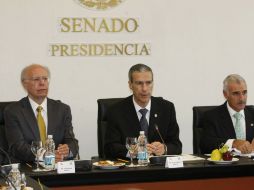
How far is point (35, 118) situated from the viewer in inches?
189

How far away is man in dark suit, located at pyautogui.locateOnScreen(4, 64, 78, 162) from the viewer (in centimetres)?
466

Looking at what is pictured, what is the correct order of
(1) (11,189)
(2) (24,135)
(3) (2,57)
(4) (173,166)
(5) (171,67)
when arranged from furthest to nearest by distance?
(5) (171,67) → (3) (2,57) → (2) (24,135) → (4) (173,166) → (1) (11,189)

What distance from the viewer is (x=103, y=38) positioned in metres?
A: 6.00

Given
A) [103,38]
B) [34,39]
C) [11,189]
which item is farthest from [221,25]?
[11,189]

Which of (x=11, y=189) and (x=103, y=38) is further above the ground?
(x=103, y=38)

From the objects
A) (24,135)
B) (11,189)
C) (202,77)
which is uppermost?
(202,77)

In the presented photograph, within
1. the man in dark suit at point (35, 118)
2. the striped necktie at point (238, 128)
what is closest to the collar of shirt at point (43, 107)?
the man in dark suit at point (35, 118)

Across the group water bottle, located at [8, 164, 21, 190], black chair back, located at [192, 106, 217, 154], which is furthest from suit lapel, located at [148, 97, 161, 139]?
water bottle, located at [8, 164, 21, 190]

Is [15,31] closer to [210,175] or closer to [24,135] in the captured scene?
[24,135]

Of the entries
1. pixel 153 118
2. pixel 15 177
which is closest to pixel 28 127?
pixel 153 118

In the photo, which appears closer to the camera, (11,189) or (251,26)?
(11,189)

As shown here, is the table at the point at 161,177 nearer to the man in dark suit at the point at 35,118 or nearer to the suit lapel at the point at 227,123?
the man in dark suit at the point at 35,118

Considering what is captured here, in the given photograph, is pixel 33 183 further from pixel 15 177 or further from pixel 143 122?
pixel 143 122

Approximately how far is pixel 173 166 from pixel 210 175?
265 millimetres
